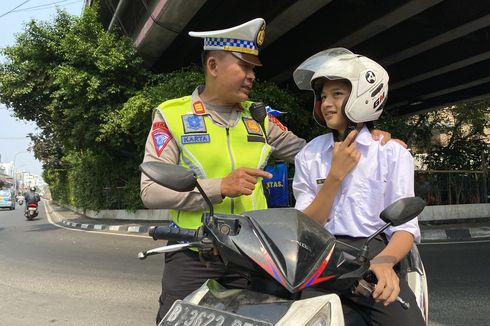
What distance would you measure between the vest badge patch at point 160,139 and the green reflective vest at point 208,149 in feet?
0.10

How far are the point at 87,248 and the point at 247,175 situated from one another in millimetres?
8508

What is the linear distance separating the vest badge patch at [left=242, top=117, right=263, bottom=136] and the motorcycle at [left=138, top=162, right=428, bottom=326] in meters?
0.64

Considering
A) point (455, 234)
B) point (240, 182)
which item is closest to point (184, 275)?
point (240, 182)

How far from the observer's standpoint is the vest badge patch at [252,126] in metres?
2.02

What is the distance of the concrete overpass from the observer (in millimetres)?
8703

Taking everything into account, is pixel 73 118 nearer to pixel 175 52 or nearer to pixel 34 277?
pixel 175 52

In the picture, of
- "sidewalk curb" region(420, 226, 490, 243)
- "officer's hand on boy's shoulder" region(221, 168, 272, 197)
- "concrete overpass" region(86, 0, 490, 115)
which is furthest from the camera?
"sidewalk curb" region(420, 226, 490, 243)

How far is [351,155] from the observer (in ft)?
5.71

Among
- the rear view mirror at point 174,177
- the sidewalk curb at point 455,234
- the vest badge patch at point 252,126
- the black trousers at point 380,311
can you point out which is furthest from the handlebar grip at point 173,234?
the sidewalk curb at point 455,234

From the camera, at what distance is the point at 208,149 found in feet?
6.10

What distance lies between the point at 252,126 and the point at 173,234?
2.33ft

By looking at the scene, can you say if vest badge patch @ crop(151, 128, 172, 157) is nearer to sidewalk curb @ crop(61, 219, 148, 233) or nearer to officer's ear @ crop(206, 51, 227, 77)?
officer's ear @ crop(206, 51, 227, 77)

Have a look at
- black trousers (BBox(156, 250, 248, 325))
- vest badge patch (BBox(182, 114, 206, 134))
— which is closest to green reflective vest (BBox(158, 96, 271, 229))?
vest badge patch (BBox(182, 114, 206, 134))

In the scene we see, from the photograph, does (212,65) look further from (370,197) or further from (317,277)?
(317,277)
